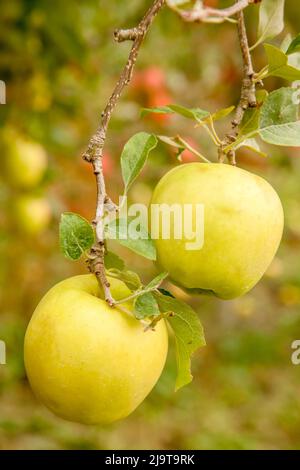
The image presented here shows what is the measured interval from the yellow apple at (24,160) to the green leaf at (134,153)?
3.51ft

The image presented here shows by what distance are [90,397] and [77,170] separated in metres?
1.57

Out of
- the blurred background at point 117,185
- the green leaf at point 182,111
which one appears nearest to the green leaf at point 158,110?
the green leaf at point 182,111

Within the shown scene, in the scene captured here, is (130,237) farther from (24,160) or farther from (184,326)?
(24,160)

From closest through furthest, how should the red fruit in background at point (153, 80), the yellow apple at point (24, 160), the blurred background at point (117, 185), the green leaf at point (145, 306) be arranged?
1. the green leaf at point (145, 306)
2. the blurred background at point (117, 185)
3. the yellow apple at point (24, 160)
4. the red fruit in background at point (153, 80)

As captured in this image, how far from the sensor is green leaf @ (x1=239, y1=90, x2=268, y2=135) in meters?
0.59

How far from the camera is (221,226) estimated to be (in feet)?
1.75

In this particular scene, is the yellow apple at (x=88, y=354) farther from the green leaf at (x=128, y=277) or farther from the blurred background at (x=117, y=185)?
the blurred background at (x=117, y=185)

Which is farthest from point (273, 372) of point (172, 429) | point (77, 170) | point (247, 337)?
point (77, 170)

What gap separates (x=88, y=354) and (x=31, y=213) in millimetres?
1203

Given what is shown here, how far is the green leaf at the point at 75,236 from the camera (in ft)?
1.78

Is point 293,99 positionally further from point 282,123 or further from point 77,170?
point 77,170

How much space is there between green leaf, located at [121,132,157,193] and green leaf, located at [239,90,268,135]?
0.09m

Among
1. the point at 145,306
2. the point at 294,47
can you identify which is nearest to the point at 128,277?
the point at 145,306

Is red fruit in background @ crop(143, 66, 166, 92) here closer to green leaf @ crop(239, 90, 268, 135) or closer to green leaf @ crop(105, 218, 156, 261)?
green leaf @ crop(239, 90, 268, 135)
